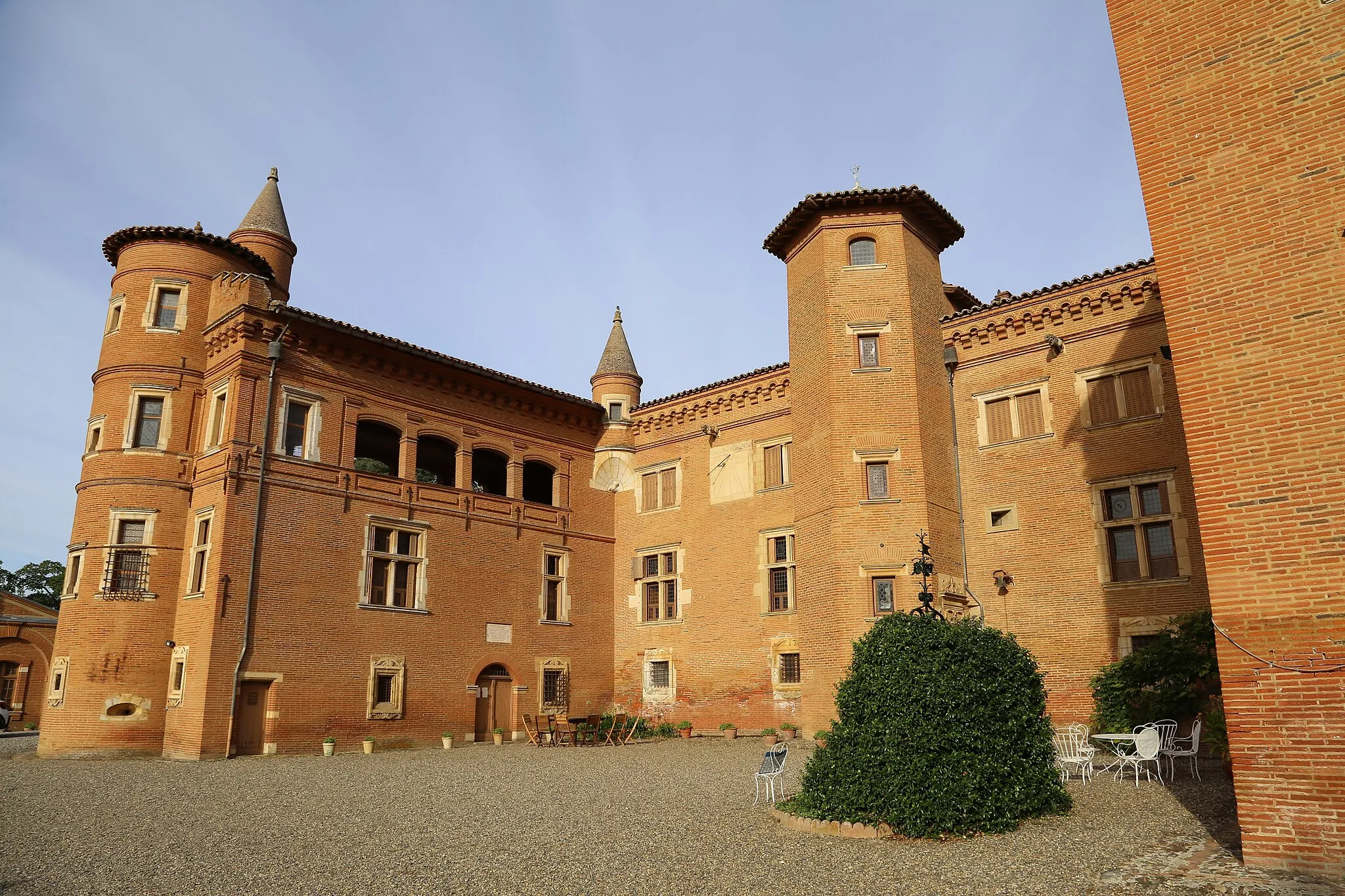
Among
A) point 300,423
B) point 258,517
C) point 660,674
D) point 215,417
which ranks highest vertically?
point 215,417

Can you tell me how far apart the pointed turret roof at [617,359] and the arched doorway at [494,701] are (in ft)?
33.4

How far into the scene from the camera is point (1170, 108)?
9.26 metres

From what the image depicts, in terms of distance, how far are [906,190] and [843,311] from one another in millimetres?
3388

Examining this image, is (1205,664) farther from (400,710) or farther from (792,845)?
(400,710)

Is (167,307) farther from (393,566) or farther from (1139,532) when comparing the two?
(1139,532)

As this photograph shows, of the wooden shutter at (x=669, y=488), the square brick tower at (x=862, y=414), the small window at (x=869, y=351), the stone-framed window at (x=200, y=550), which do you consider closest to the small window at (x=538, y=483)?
the wooden shutter at (x=669, y=488)

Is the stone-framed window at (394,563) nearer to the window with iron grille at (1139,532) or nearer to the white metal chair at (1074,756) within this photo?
the white metal chair at (1074,756)

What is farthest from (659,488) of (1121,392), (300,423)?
(1121,392)

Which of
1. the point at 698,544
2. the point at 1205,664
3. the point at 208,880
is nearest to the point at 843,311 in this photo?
the point at 698,544

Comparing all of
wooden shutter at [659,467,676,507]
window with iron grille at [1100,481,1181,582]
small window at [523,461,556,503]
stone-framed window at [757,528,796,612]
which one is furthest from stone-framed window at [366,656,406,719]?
window with iron grille at [1100,481,1181,582]

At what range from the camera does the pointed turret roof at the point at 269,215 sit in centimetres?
2731

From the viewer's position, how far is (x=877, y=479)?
20.6m

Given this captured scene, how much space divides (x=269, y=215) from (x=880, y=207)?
747 inches

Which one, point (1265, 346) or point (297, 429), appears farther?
point (297, 429)
